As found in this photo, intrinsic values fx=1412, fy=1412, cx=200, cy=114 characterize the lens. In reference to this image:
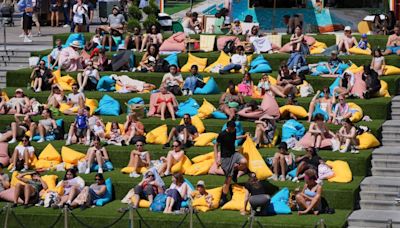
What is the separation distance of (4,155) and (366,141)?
331 inches

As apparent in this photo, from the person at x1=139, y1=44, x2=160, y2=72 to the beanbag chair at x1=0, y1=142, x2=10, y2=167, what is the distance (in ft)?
17.8

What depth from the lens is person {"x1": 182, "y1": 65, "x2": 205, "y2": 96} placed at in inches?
1379

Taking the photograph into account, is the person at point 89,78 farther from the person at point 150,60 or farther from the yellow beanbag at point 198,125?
the yellow beanbag at point 198,125

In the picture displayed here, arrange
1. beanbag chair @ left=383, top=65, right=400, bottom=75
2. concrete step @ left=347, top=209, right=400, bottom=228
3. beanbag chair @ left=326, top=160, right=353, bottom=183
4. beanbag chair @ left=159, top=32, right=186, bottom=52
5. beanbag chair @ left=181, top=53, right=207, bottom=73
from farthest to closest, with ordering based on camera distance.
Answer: beanbag chair @ left=159, top=32, right=186, bottom=52, beanbag chair @ left=181, top=53, right=207, bottom=73, beanbag chair @ left=383, top=65, right=400, bottom=75, beanbag chair @ left=326, top=160, right=353, bottom=183, concrete step @ left=347, top=209, right=400, bottom=228

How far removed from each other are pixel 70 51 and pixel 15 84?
1761 millimetres

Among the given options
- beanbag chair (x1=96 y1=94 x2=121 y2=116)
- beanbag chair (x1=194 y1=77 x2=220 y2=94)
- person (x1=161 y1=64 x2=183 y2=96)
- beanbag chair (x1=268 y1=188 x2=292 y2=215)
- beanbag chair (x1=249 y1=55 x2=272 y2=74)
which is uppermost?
beanbag chair (x1=249 y1=55 x2=272 y2=74)

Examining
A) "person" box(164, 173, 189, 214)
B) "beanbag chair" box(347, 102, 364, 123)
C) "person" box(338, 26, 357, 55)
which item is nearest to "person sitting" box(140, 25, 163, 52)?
"person" box(338, 26, 357, 55)

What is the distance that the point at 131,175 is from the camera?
3086cm

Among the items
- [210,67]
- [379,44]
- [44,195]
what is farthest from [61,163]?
[379,44]

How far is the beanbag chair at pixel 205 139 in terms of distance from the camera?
32.0 metres

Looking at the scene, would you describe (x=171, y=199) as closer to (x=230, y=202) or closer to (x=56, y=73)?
(x=230, y=202)

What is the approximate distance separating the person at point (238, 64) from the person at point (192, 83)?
1.18 metres

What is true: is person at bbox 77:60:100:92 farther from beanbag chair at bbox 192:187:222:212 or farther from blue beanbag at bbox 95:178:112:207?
beanbag chair at bbox 192:187:222:212

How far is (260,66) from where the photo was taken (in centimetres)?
3603
